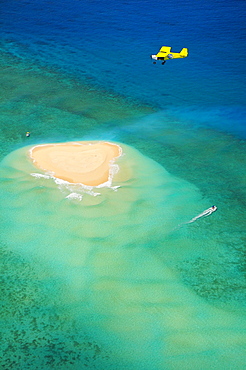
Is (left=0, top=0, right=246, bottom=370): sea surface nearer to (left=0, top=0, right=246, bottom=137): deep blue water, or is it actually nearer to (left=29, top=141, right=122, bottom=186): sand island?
(left=0, top=0, right=246, bottom=137): deep blue water

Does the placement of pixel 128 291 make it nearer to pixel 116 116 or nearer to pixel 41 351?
pixel 41 351

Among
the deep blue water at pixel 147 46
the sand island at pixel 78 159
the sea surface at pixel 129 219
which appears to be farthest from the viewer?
the deep blue water at pixel 147 46

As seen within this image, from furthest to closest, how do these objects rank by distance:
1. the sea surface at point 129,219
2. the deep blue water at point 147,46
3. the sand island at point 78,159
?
the deep blue water at point 147,46 → the sand island at point 78,159 → the sea surface at point 129,219

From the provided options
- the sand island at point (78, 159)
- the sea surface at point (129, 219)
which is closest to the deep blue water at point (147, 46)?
the sea surface at point (129, 219)

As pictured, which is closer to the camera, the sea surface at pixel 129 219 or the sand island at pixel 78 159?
the sea surface at pixel 129 219

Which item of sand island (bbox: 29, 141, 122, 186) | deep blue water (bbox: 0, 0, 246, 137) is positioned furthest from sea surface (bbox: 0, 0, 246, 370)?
sand island (bbox: 29, 141, 122, 186)

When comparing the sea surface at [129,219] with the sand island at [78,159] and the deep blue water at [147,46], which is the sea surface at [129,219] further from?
the sand island at [78,159]

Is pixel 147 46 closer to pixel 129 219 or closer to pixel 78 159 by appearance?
pixel 78 159

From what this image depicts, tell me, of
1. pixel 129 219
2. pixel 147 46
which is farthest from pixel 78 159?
pixel 147 46
